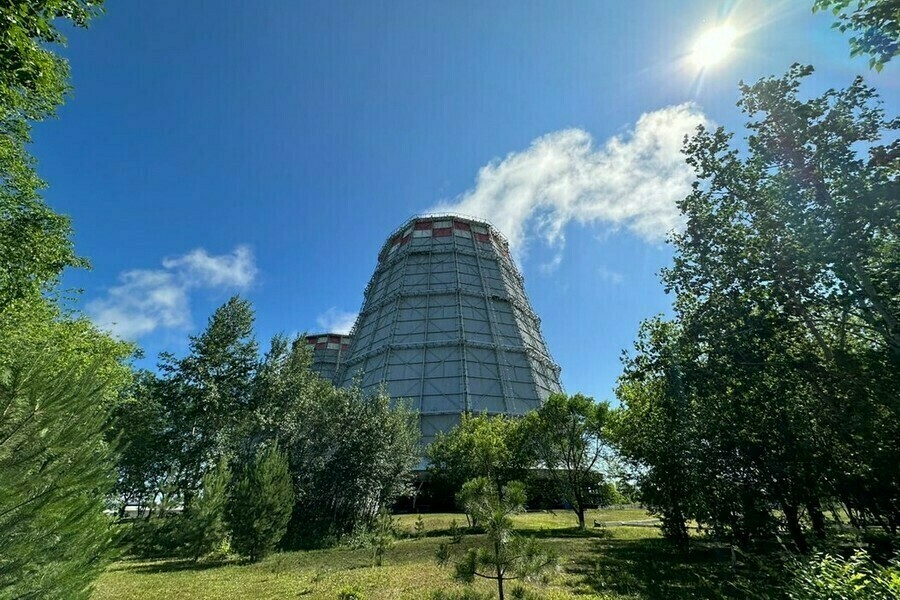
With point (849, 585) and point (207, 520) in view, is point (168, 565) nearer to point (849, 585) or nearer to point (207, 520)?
point (207, 520)

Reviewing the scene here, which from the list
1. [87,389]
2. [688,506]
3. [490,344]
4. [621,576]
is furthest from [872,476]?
[490,344]

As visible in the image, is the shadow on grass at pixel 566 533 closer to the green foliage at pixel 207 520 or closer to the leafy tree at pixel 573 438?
the leafy tree at pixel 573 438

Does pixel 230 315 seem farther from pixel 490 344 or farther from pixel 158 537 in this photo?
pixel 490 344

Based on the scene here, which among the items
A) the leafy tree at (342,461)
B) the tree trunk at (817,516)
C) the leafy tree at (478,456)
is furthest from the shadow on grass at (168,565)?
the tree trunk at (817,516)

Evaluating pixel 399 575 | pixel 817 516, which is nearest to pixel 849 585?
pixel 817 516

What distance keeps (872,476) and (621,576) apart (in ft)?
23.1

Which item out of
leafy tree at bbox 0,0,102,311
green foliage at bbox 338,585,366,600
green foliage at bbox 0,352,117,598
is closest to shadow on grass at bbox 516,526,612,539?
green foliage at bbox 338,585,366,600

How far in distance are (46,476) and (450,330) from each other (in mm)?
45611

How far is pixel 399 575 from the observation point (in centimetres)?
1257

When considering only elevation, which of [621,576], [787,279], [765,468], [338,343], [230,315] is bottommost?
[621,576]

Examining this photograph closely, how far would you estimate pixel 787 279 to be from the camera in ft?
33.6

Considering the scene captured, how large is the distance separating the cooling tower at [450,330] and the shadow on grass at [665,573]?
2400 centimetres

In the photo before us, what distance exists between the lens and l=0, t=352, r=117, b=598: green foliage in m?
4.16

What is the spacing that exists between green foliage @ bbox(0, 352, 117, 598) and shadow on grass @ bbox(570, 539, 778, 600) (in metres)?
11.2
